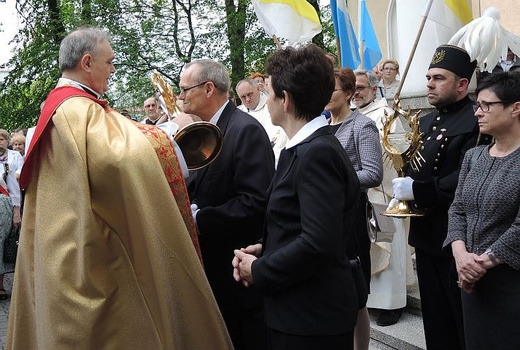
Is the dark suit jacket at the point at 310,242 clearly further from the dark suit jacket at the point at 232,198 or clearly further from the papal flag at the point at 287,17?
the papal flag at the point at 287,17

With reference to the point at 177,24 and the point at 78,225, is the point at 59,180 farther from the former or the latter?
the point at 177,24

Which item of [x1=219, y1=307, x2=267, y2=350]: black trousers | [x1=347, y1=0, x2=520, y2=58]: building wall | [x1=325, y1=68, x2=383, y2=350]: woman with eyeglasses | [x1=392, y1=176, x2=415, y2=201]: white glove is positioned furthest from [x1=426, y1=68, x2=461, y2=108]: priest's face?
[x1=347, y1=0, x2=520, y2=58]: building wall

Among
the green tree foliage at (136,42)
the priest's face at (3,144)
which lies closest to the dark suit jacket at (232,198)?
the priest's face at (3,144)

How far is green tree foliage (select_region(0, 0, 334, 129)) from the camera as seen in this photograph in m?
14.2

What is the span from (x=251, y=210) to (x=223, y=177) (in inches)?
10.4

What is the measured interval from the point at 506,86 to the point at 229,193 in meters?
1.45

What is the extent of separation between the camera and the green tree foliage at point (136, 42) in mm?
Result: 14234

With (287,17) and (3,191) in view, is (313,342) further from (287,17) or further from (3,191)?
(3,191)

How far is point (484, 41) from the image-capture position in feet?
12.5

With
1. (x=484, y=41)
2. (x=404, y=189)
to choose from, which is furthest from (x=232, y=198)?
(x=484, y=41)

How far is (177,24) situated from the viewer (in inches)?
620

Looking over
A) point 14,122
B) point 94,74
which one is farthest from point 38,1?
point 94,74

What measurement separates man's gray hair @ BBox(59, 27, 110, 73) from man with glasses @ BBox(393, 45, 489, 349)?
1.77 metres

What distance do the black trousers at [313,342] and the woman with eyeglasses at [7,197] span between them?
233 inches
